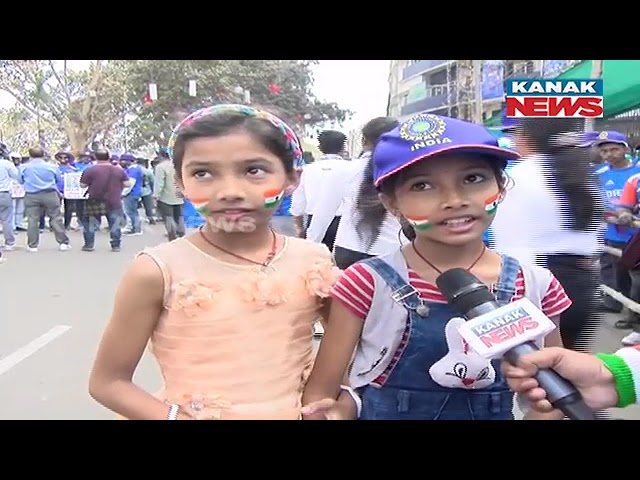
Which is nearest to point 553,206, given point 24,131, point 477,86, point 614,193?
point 614,193

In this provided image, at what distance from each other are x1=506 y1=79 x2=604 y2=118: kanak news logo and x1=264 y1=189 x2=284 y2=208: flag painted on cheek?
2230mm

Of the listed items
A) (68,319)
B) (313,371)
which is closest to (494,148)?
(313,371)

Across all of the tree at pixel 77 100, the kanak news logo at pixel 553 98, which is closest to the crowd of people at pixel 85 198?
the kanak news logo at pixel 553 98

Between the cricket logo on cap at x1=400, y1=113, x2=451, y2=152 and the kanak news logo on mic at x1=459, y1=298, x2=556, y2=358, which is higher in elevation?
the cricket logo on cap at x1=400, y1=113, x2=451, y2=152

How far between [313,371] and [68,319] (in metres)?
5.21

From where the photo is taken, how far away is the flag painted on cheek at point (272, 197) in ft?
4.77

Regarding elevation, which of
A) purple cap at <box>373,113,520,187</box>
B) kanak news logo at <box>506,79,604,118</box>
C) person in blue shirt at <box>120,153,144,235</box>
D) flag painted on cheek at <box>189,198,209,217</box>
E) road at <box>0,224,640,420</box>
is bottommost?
road at <box>0,224,640,420</box>

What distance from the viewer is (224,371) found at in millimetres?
1426

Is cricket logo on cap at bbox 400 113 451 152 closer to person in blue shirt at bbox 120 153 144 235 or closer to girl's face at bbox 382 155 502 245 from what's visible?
girl's face at bbox 382 155 502 245

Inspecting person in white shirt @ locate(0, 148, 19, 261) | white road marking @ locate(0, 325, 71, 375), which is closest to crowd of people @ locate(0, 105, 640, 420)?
white road marking @ locate(0, 325, 71, 375)

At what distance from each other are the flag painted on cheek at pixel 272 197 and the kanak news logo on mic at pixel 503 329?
0.52 meters

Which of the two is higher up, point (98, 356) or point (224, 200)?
point (224, 200)

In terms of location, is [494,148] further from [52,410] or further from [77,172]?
[77,172]

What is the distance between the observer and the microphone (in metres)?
1.04
